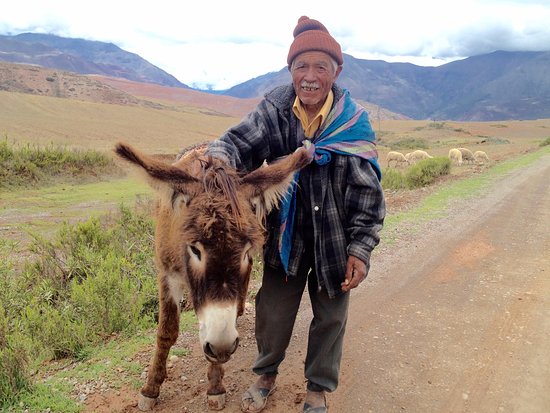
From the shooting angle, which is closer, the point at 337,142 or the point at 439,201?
the point at 337,142

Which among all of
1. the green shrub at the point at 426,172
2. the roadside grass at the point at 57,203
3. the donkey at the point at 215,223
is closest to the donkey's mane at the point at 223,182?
the donkey at the point at 215,223

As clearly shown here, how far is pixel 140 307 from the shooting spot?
15.6 ft

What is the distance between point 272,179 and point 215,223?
475mm

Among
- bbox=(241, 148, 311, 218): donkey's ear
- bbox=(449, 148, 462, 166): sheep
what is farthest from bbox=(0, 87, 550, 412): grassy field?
bbox=(449, 148, 462, 166): sheep

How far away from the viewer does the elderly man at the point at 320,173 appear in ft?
9.46

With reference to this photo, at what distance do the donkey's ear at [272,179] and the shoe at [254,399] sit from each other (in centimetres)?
161

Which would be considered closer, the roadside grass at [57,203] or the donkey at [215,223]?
the donkey at [215,223]

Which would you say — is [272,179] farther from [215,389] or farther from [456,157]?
[456,157]

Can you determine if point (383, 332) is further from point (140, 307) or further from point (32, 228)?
point (32, 228)

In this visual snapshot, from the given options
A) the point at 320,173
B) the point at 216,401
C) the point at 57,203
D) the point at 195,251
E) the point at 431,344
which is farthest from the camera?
the point at 57,203

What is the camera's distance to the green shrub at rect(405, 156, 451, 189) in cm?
1678

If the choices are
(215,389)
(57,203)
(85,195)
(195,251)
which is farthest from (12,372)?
(85,195)

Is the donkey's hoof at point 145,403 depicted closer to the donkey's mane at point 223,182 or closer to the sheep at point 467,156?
the donkey's mane at point 223,182

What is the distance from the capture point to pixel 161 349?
3.45 meters
